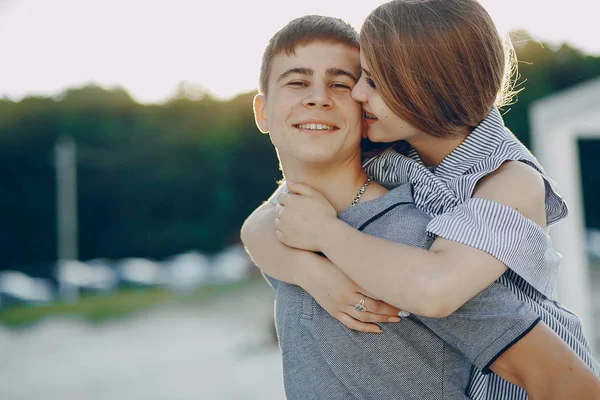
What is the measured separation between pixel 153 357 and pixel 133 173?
12.6m

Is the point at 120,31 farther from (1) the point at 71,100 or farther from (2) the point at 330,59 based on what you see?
(2) the point at 330,59

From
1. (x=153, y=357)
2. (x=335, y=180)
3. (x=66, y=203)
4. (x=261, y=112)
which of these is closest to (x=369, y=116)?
(x=335, y=180)

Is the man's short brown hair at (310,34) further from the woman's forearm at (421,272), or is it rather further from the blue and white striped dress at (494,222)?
the woman's forearm at (421,272)

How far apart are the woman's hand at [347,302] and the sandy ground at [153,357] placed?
26.2 feet

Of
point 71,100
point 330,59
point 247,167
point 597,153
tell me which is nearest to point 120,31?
point 71,100

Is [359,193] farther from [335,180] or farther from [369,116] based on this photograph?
[369,116]

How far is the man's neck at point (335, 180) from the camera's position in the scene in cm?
193

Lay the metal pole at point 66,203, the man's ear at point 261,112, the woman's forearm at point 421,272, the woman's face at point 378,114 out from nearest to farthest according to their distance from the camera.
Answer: the woman's forearm at point 421,272, the woman's face at point 378,114, the man's ear at point 261,112, the metal pole at point 66,203

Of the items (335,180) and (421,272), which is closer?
Result: (421,272)

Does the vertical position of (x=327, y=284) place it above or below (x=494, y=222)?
below

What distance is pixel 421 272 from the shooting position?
1449 mm

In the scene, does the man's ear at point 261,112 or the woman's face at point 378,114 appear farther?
the man's ear at point 261,112

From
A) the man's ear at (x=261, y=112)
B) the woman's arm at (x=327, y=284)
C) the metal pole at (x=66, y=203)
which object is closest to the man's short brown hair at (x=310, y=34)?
the man's ear at (x=261, y=112)

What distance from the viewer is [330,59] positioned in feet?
6.15
